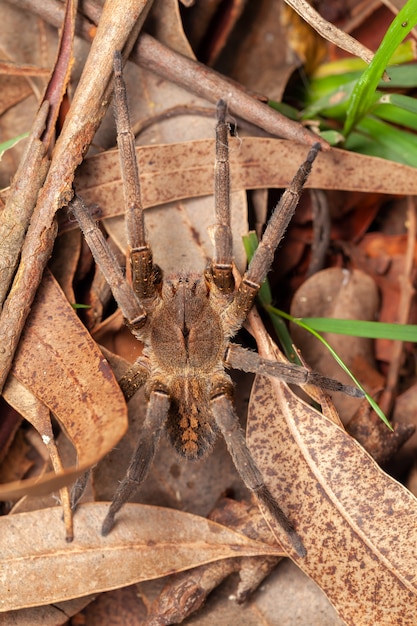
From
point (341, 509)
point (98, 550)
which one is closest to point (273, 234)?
point (341, 509)

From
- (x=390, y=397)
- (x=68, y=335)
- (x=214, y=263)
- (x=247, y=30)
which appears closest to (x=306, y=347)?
(x=390, y=397)

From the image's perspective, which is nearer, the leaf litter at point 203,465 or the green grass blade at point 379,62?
the leaf litter at point 203,465

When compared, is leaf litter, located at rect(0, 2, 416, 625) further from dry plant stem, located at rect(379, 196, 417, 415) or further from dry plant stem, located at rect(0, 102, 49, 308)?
dry plant stem, located at rect(379, 196, 417, 415)

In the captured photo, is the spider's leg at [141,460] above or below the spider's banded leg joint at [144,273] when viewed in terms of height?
below

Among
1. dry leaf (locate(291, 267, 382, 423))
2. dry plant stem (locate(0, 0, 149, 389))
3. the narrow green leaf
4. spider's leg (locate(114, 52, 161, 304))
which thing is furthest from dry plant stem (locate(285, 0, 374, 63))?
the narrow green leaf

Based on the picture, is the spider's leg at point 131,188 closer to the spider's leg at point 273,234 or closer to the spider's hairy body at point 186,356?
the spider's hairy body at point 186,356

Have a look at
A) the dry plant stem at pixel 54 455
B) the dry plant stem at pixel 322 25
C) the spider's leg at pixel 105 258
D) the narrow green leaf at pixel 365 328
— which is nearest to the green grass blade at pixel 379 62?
the dry plant stem at pixel 322 25

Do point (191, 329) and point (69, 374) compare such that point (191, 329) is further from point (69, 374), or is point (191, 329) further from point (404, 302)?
point (404, 302)

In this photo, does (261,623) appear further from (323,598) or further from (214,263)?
(214,263)
